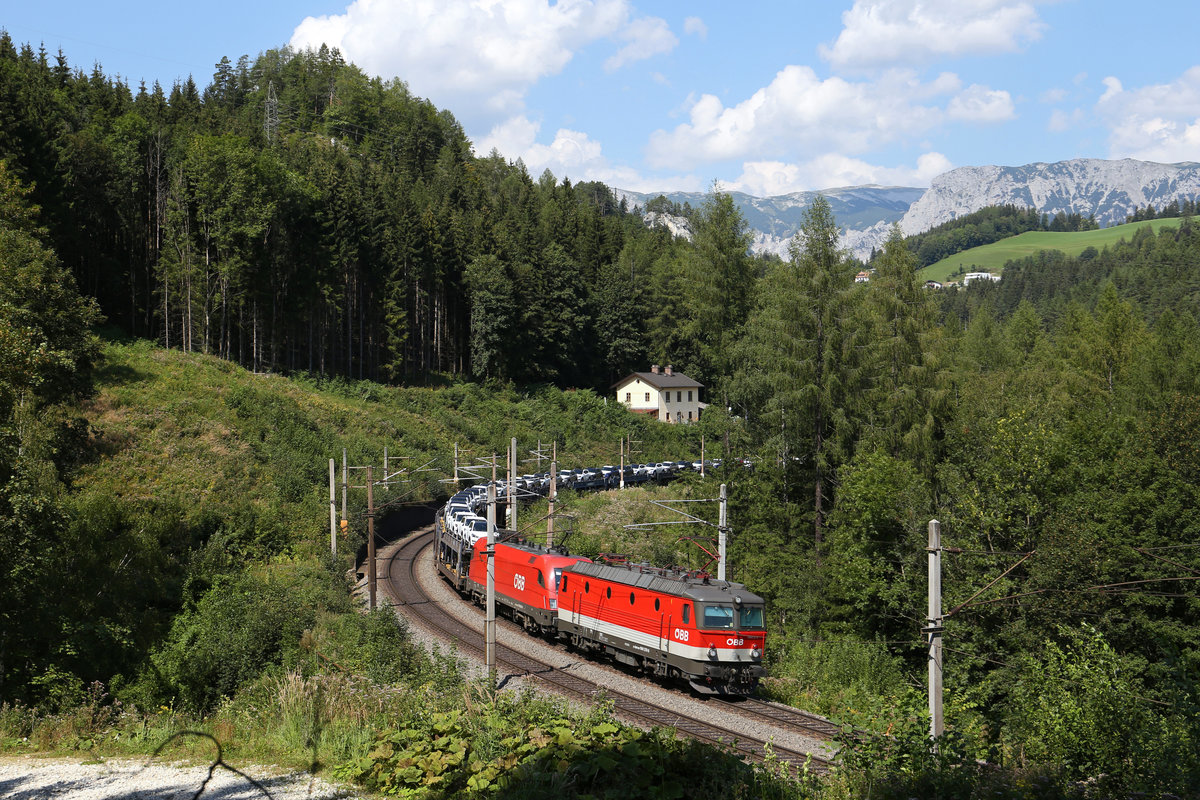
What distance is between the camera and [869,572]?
3250 centimetres

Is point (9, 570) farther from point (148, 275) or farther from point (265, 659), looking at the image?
point (148, 275)

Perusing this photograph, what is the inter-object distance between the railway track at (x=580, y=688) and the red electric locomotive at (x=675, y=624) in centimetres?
130

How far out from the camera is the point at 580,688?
22.4 metres

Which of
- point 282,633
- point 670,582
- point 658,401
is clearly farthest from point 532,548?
point 658,401

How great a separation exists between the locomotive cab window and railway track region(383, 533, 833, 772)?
218 cm

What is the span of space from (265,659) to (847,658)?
18.8 metres

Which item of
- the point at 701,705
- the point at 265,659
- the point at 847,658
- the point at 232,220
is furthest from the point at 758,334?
the point at 232,220

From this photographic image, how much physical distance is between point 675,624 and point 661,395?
64.5 m

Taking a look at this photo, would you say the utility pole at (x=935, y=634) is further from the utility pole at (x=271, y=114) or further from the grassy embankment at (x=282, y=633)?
the utility pole at (x=271, y=114)

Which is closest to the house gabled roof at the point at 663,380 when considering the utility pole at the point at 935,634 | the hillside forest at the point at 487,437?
the hillside forest at the point at 487,437

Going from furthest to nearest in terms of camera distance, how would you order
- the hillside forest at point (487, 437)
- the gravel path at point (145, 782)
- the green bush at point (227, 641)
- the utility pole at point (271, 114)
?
the utility pole at point (271, 114)
the green bush at point (227, 641)
the hillside forest at point (487, 437)
the gravel path at point (145, 782)

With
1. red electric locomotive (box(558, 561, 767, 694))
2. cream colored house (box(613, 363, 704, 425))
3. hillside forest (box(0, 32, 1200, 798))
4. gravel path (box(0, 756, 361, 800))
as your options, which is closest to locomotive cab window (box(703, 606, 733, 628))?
red electric locomotive (box(558, 561, 767, 694))

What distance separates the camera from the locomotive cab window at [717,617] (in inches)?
832

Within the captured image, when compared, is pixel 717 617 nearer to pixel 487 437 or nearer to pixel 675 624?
pixel 675 624
